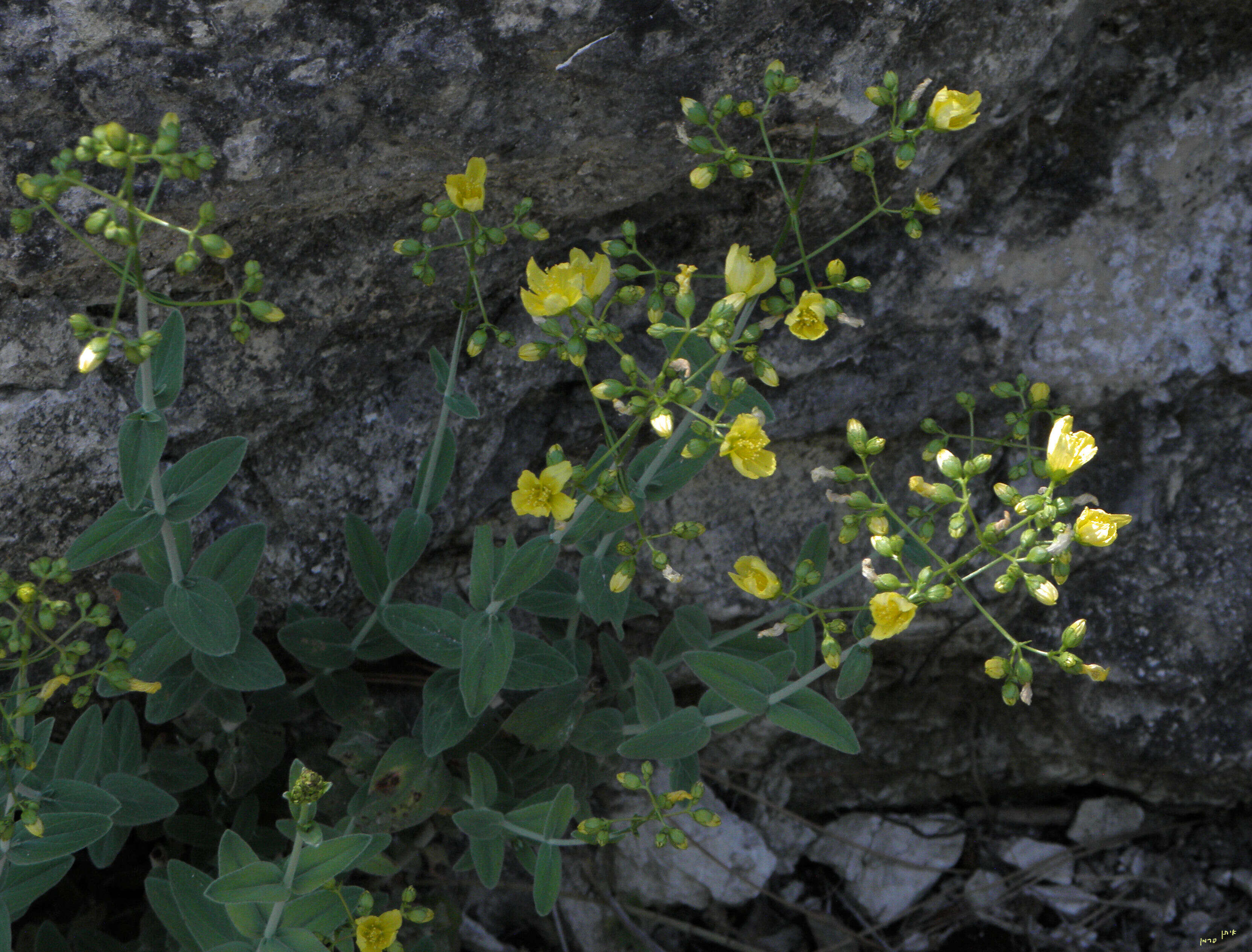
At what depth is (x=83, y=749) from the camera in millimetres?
2898

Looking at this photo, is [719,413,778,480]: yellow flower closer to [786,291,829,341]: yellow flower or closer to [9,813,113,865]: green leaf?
[786,291,829,341]: yellow flower

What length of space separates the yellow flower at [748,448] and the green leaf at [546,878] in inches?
48.3

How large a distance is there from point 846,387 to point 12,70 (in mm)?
2609

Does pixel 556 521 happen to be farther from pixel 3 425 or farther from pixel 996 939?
pixel 996 939

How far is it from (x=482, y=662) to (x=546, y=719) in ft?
1.65

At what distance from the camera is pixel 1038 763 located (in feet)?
13.9

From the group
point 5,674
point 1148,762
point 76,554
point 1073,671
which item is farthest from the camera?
point 1148,762

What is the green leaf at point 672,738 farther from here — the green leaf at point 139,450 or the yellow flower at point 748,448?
the green leaf at point 139,450

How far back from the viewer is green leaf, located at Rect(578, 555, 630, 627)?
2955 millimetres

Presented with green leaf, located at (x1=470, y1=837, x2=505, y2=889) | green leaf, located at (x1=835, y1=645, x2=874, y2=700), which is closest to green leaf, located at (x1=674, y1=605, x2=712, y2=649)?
green leaf, located at (x1=835, y1=645, x2=874, y2=700)

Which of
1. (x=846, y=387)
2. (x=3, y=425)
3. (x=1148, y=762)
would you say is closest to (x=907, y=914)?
(x=1148, y=762)

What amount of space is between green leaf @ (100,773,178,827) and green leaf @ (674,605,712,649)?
154 centimetres

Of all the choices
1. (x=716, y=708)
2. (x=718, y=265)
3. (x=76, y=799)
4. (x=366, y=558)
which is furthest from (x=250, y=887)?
(x=718, y=265)

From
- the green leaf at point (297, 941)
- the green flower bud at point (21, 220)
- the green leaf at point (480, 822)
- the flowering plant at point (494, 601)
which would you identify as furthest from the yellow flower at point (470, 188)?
the green leaf at point (297, 941)
